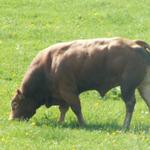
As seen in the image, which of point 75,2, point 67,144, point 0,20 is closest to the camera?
point 67,144

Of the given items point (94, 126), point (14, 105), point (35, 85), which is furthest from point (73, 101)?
point (14, 105)

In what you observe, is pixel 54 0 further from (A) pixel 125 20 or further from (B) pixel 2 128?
(B) pixel 2 128

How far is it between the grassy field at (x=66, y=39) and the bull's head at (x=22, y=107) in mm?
155

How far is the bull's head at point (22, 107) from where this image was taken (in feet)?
42.9

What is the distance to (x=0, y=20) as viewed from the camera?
Answer: 22094mm

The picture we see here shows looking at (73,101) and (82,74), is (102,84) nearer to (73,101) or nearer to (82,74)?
(82,74)

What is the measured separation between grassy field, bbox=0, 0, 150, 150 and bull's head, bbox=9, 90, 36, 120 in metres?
0.15

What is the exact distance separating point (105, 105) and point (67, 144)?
3471 millimetres

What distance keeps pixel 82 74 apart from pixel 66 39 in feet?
24.6

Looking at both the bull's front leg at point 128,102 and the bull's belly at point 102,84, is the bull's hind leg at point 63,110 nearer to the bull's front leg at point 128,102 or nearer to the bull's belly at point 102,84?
the bull's belly at point 102,84

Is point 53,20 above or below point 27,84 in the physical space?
below

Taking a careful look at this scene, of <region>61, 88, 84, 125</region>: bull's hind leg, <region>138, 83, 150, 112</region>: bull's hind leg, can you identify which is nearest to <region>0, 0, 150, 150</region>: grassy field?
<region>61, 88, 84, 125</region>: bull's hind leg

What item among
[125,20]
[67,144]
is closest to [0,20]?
[125,20]

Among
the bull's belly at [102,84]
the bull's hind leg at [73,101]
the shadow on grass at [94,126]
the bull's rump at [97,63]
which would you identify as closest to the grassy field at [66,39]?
the shadow on grass at [94,126]
